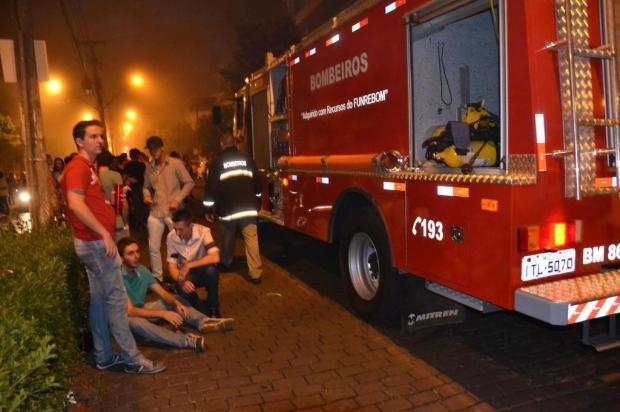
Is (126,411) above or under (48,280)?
under

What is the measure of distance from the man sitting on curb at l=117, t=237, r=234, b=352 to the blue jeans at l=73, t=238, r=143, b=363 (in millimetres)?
366

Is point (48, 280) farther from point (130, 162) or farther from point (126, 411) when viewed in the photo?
point (130, 162)

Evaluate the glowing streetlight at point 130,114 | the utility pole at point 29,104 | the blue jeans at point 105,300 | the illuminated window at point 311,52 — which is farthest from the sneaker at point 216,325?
the glowing streetlight at point 130,114

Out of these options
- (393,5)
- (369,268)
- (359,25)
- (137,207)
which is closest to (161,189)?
(369,268)

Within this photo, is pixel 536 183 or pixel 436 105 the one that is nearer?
pixel 536 183

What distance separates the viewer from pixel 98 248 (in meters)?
3.82

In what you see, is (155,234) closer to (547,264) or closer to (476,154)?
(476,154)

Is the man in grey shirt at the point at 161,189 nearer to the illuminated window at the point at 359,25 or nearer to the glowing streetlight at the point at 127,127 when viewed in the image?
the illuminated window at the point at 359,25

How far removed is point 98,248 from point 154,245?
2.63 metres

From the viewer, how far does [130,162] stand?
1166cm

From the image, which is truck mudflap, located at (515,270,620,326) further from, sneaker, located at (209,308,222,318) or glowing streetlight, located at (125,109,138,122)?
glowing streetlight, located at (125,109,138,122)

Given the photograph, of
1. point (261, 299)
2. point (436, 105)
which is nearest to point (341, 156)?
point (436, 105)

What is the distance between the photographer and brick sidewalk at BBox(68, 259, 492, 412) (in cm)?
361

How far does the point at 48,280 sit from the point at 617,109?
3919 mm
